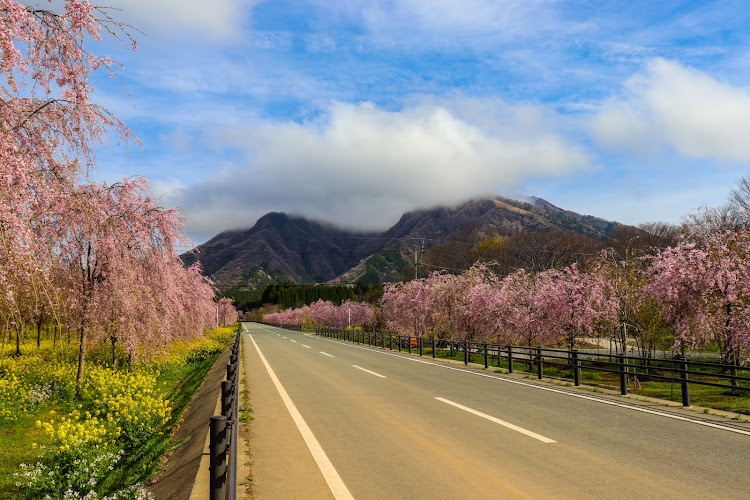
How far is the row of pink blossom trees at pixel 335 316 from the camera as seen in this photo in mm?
81062

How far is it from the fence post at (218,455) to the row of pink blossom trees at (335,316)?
217 ft

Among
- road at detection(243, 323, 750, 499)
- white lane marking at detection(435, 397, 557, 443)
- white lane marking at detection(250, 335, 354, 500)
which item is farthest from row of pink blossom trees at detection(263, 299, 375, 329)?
white lane marking at detection(250, 335, 354, 500)

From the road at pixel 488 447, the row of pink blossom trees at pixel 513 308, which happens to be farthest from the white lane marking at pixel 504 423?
the row of pink blossom trees at pixel 513 308

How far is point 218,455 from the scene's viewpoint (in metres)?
4.05

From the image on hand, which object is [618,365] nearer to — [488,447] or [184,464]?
[488,447]

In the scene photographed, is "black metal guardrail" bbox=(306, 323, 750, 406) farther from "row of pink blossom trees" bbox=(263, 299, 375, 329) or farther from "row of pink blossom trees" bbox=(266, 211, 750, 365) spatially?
"row of pink blossom trees" bbox=(263, 299, 375, 329)

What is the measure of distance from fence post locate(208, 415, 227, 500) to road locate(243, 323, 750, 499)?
148 cm

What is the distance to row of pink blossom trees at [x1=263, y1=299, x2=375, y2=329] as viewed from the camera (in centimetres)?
8106

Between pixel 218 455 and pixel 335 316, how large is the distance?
308 feet

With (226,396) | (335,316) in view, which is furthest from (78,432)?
(335,316)

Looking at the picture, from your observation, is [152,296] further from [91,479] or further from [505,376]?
[505,376]

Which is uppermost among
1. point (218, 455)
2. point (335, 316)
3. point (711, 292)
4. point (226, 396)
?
point (711, 292)

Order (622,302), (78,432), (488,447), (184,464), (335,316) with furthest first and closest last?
(335,316), (622,302), (78,432), (184,464), (488,447)

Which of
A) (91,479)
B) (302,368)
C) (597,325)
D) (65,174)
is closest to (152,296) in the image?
(302,368)
